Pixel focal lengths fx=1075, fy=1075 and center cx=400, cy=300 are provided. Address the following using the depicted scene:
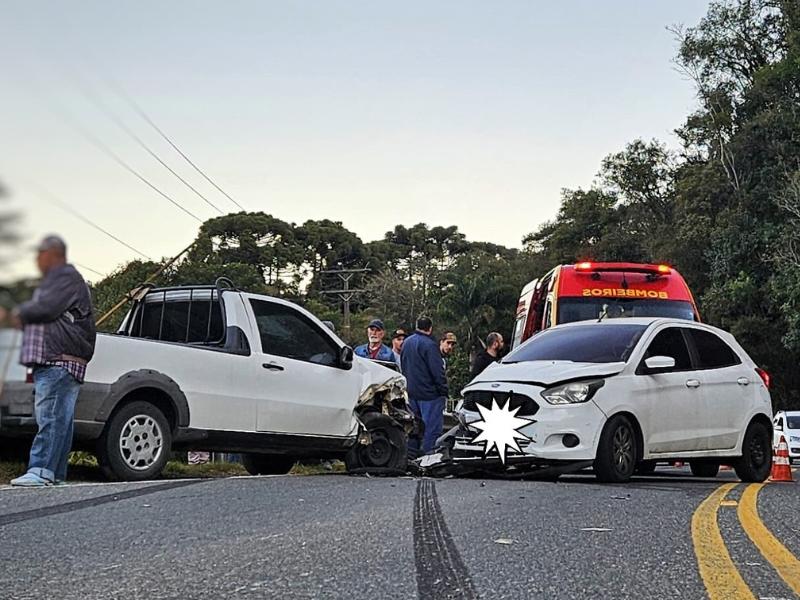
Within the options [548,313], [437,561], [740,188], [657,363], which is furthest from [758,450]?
[740,188]

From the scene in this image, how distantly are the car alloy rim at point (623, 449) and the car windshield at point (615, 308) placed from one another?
4781 millimetres

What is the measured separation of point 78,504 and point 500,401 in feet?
13.8

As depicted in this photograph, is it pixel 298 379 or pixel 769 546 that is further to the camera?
pixel 298 379

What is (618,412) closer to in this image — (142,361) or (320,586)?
(142,361)

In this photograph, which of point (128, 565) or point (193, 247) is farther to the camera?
point (128, 565)

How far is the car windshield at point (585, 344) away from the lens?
10219mm

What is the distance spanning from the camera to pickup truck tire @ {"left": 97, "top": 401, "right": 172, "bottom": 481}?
8586mm

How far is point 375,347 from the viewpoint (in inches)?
533

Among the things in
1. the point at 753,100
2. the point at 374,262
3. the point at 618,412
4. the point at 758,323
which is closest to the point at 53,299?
the point at 374,262

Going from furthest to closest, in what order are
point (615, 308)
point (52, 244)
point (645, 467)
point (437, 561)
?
point (615, 308) → point (645, 467) → point (437, 561) → point (52, 244)

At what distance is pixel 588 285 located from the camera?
47.7ft

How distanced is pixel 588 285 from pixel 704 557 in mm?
9550

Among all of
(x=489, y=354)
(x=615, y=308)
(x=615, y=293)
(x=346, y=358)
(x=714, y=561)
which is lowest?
(x=714, y=561)

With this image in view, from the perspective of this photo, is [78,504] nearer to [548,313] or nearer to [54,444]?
[54,444]
